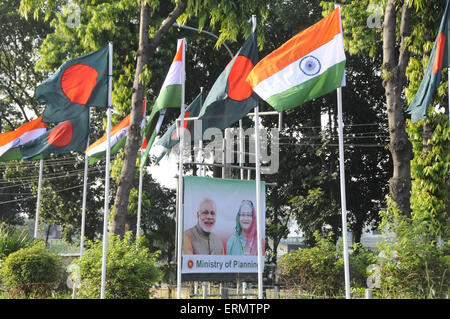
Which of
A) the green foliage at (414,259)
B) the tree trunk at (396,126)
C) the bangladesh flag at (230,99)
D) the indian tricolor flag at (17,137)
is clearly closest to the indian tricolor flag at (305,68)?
the bangladesh flag at (230,99)

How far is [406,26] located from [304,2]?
1451 cm

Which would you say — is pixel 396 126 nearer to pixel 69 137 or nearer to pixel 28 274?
pixel 28 274

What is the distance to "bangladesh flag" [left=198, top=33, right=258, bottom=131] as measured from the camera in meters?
11.7

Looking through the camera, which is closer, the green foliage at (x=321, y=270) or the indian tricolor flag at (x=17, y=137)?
the green foliage at (x=321, y=270)

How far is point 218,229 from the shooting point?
15961mm

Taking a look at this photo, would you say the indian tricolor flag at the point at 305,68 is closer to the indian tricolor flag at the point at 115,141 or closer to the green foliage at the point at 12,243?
the indian tricolor flag at the point at 115,141

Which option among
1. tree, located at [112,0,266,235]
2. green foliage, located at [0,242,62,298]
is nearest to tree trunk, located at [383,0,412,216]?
tree, located at [112,0,266,235]

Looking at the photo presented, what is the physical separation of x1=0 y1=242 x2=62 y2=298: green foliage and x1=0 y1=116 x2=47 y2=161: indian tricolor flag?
18.9 ft

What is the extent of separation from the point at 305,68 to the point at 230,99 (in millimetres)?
1836

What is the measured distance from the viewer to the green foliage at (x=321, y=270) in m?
13.3

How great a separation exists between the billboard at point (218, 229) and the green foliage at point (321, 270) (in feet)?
→ 7.22
